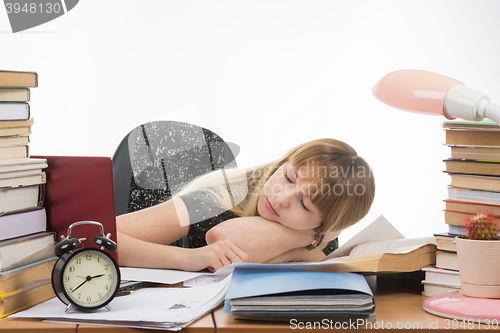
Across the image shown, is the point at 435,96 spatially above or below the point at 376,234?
above

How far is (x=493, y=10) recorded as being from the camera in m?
1.16

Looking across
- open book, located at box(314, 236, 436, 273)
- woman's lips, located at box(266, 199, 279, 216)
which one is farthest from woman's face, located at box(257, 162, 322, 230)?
open book, located at box(314, 236, 436, 273)

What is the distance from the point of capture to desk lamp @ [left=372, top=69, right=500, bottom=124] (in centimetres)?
74

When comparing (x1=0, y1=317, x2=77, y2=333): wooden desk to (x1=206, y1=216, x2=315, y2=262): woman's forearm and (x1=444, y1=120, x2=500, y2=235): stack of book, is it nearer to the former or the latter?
(x1=206, y1=216, x2=315, y2=262): woman's forearm

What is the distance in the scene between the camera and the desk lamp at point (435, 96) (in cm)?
74

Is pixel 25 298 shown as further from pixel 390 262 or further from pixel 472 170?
pixel 472 170

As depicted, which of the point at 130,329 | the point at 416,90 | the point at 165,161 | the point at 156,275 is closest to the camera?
the point at 130,329

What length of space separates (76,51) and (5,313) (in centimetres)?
81

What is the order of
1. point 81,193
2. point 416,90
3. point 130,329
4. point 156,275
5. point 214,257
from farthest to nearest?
point 214,257 < point 156,275 < point 81,193 < point 416,90 < point 130,329

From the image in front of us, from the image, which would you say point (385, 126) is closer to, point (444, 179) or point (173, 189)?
point (444, 179)

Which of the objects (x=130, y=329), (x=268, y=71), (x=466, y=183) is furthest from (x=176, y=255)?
(x=466, y=183)

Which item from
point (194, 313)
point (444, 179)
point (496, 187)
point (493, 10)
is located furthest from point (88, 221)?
point (493, 10)

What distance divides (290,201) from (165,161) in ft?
1.27

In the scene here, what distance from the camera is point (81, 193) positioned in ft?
2.96
